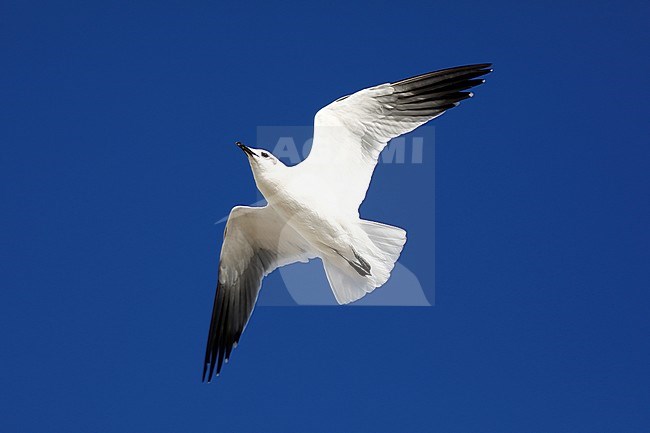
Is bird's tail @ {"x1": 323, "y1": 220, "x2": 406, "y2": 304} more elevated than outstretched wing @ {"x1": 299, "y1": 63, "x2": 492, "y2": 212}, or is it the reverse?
outstretched wing @ {"x1": 299, "y1": 63, "x2": 492, "y2": 212}

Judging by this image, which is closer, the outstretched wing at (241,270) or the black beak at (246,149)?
the black beak at (246,149)

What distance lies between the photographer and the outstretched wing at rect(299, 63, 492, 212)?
13.5 feet

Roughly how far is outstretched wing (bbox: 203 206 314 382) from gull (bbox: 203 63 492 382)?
0.15 feet

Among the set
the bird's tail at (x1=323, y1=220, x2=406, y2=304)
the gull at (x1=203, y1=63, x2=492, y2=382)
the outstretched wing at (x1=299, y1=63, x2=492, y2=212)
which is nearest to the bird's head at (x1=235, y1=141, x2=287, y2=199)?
the gull at (x1=203, y1=63, x2=492, y2=382)

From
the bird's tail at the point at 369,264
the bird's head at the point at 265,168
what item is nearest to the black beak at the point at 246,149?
the bird's head at the point at 265,168

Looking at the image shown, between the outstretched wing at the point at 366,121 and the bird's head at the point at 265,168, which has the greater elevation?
the outstretched wing at the point at 366,121

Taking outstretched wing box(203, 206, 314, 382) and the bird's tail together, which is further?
outstretched wing box(203, 206, 314, 382)

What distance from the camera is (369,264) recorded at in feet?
13.3

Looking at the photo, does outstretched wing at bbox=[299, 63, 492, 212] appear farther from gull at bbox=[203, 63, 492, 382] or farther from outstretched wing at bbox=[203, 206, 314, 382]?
outstretched wing at bbox=[203, 206, 314, 382]

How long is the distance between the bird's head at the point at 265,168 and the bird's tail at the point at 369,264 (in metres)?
0.37

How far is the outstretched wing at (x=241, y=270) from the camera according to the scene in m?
4.45

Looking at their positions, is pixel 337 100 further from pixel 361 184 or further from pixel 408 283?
pixel 408 283

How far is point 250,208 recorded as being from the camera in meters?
4.31

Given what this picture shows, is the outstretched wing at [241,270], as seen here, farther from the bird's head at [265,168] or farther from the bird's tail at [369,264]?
the bird's head at [265,168]
